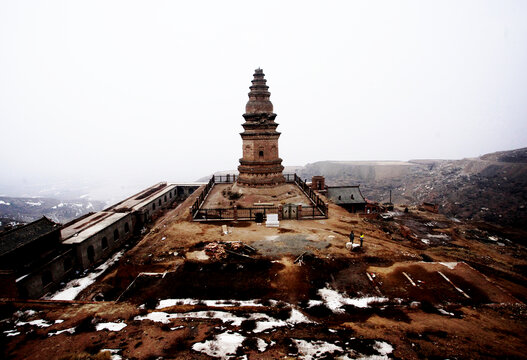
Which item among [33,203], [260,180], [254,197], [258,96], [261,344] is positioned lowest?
[33,203]

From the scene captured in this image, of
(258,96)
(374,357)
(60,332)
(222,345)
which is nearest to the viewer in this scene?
(374,357)

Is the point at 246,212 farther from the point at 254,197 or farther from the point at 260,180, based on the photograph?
the point at 260,180

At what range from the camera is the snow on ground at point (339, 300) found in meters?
10.7

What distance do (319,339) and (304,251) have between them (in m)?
7.20

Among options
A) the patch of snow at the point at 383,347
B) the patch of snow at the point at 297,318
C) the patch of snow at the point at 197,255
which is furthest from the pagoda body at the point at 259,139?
the patch of snow at the point at 383,347

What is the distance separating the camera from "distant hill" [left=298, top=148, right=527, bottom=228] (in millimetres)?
39219

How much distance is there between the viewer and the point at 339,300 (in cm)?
1106

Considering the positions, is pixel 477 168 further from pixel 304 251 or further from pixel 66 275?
pixel 66 275

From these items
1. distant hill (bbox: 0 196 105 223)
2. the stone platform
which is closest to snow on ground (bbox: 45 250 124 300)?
the stone platform

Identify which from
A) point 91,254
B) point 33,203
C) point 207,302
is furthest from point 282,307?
point 33,203

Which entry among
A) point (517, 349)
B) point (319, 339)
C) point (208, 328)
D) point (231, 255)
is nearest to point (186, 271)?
point (231, 255)

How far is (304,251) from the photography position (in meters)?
15.5

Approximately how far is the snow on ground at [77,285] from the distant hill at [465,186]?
1800 inches

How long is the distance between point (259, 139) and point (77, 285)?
18994 mm
